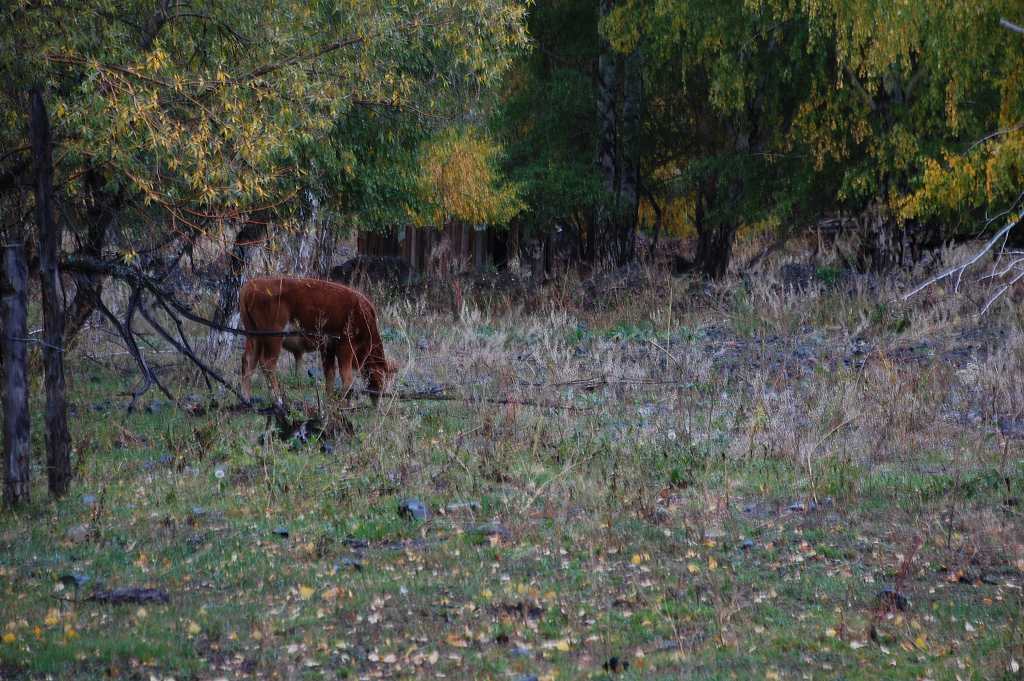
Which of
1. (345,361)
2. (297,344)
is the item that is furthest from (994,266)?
(297,344)

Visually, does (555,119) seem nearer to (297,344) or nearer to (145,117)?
(297,344)

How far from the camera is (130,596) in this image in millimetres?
6793

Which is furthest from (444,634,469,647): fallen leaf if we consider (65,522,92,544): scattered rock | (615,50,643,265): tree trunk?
(615,50,643,265): tree trunk

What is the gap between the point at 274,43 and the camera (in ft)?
36.9

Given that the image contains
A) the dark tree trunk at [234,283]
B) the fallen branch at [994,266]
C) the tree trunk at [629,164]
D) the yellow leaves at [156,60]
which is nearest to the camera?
the yellow leaves at [156,60]

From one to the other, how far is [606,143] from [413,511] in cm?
1748

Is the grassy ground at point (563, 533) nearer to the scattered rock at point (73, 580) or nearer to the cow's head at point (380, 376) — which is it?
the scattered rock at point (73, 580)

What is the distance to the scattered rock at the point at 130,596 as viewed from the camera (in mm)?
6762

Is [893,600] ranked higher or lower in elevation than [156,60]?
lower

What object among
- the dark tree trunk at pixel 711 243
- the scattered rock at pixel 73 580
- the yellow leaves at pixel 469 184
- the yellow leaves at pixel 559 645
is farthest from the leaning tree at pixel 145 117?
the dark tree trunk at pixel 711 243

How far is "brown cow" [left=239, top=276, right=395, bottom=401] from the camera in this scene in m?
13.1

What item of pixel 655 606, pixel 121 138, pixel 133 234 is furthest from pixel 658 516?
pixel 133 234

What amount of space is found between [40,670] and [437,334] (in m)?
12.5

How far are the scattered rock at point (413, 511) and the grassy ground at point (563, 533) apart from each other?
74 mm
